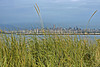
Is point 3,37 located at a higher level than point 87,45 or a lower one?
higher

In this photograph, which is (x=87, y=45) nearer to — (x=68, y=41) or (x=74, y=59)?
(x=68, y=41)

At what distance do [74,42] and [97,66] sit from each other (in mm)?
787

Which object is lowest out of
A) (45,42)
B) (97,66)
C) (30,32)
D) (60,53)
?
(97,66)

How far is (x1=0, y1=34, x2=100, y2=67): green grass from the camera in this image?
295cm

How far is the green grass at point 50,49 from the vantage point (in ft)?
9.67

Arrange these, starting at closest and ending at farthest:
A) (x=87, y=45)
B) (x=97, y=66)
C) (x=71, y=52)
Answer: (x=97, y=66) < (x=71, y=52) < (x=87, y=45)

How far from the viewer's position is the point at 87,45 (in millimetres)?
3576

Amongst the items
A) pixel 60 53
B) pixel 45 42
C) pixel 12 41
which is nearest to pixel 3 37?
pixel 12 41

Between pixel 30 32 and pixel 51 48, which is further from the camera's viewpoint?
pixel 30 32

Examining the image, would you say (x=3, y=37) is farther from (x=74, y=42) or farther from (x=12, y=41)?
(x=74, y=42)

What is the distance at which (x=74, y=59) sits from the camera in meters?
2.92

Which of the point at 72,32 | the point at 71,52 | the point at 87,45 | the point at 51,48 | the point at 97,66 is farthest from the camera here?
the point at 72,32

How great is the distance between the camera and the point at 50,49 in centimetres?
326

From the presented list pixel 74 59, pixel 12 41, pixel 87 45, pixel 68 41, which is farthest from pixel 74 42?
pixel 12 41
